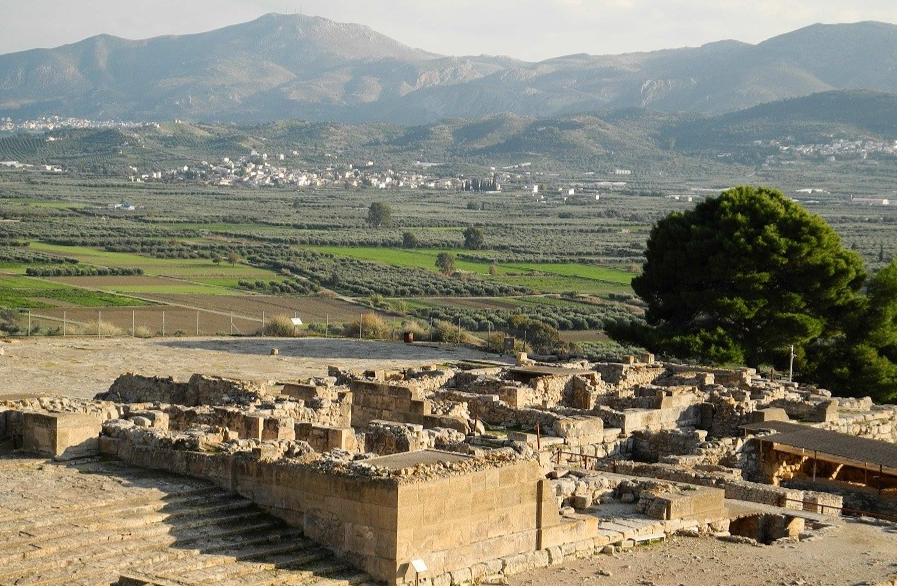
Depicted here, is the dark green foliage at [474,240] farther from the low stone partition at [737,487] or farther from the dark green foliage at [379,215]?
the low stone partition at [737,487]

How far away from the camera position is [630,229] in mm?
139875

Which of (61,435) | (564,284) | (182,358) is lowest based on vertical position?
(564,284)

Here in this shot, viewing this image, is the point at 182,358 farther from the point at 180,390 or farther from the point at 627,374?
the point at 627,374

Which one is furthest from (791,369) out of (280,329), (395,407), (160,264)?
(160,264)

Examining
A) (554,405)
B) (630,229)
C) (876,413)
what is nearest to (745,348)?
(876,413)

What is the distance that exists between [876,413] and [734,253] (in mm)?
8711

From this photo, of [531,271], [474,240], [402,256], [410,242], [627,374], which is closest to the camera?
[627,374]

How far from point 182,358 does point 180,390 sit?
9897 millimetres

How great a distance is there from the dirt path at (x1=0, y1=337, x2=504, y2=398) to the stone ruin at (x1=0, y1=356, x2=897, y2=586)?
373 centimetres

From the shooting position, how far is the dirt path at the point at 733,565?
17.6m

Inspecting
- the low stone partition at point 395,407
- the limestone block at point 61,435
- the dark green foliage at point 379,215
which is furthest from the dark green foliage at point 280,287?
the dark green foliage at point 379,215

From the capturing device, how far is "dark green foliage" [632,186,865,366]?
39406 millimetres

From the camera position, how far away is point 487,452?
62.9 ft

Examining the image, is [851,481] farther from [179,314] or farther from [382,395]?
[179,314]
